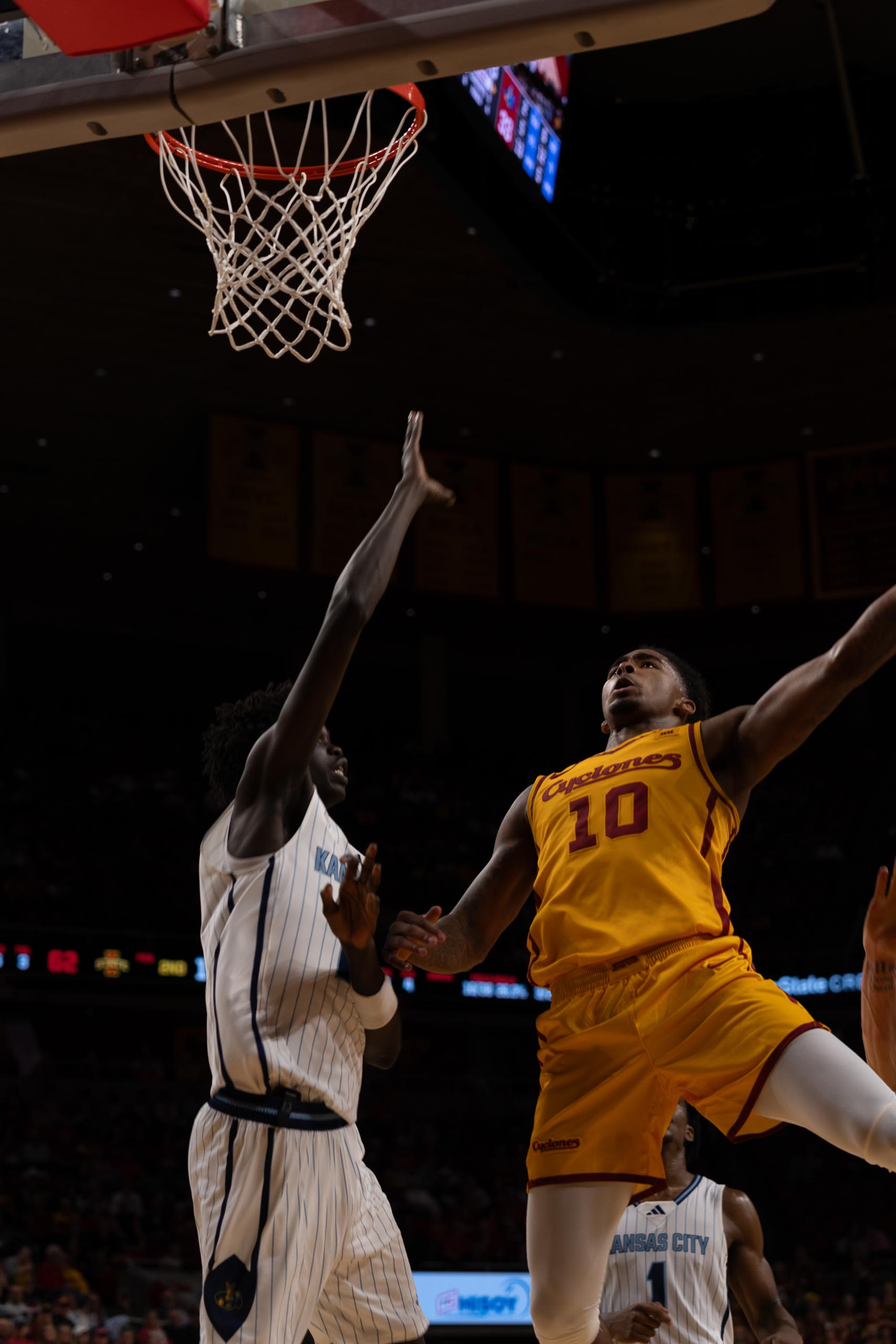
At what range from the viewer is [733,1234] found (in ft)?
18.8

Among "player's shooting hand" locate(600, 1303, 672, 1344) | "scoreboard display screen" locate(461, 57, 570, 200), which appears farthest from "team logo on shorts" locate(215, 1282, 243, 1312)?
"scoreboard display screen" locate(461, 57, 570, 200)

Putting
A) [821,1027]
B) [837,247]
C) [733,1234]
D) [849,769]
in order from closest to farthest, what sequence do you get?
[821,1027] → [733,1234] → [837,247] → [849,769]

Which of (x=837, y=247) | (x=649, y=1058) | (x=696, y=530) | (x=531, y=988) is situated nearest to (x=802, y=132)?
(x=837, y=247)

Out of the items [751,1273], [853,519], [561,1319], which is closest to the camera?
[561,1319]

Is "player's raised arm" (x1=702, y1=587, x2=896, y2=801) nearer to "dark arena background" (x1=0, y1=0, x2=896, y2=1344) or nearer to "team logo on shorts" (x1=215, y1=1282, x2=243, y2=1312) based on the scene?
"team logo on shorts" (x1=215, y1=1282, x2=243, y2=1312)

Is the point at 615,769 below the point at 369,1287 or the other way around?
the other way around

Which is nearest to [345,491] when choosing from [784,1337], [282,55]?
[784,1337]

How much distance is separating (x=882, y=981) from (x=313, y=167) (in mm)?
4118

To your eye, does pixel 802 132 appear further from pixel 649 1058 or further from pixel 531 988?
pixel 649 1058

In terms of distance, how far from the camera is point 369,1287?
3523 millimetres

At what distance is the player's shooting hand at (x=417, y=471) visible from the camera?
4066 millimetres

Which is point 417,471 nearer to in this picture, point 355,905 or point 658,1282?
point 355,905

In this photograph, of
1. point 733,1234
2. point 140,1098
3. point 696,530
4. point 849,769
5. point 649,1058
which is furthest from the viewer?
point 849,769

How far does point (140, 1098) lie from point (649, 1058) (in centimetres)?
1431
